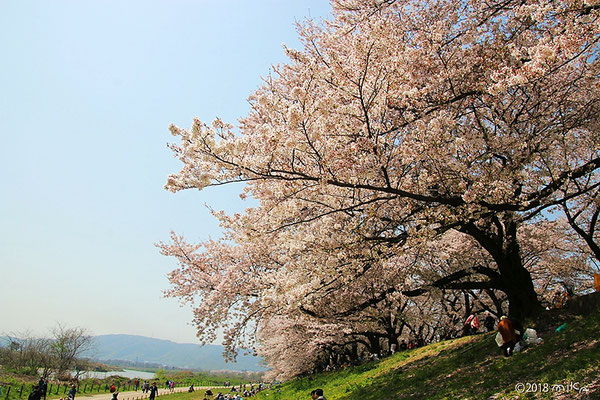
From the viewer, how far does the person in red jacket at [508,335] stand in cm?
782

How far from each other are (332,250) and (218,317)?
239 inches

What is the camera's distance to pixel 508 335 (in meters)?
7.88

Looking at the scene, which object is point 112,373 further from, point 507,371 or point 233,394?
point 507,371

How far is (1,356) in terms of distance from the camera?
46531 mm

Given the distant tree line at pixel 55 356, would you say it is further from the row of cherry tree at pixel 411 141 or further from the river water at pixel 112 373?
the row of cherry tree at pixel 411 141

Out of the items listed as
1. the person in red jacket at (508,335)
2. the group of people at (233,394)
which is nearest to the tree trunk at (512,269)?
the person in red jacket at (508,335)

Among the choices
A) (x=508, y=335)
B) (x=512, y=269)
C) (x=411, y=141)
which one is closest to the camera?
(x=411, y=141)

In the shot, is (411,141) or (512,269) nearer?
(411,141)

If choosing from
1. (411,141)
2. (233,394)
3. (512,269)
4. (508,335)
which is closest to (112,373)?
(233,394)

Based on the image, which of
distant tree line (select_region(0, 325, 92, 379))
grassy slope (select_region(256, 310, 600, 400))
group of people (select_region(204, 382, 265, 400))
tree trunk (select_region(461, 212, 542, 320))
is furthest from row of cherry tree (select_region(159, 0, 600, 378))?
distant tree line (select_region(0, 325, 92, 379))

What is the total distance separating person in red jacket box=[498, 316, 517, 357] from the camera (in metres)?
7.82

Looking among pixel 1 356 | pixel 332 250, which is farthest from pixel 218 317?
pixel 1 356

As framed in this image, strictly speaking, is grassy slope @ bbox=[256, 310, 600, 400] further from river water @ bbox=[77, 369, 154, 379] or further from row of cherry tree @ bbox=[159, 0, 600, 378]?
river water @ bbox=[77, 369, 154, 379]

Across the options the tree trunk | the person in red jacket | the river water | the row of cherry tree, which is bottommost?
the river water
